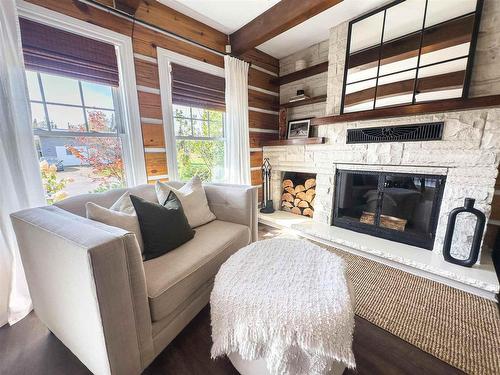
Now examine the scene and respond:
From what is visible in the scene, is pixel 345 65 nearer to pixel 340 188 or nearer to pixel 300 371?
pixel 340 188

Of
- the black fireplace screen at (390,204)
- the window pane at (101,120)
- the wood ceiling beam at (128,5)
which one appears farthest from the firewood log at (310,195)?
the wood ceiling beam at (128,5)

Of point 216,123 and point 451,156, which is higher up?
point 216,123

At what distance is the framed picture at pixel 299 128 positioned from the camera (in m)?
3.04

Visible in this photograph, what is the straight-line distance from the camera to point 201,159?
8.61 ft

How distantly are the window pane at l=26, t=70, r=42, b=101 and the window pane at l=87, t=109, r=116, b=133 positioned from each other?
1.01ft

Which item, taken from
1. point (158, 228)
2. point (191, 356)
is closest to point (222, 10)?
point (158, 228)

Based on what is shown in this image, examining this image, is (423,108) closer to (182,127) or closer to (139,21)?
(182,127)

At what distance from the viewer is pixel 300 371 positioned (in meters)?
0.79

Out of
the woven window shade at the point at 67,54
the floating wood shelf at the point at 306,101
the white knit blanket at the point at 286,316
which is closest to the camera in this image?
the white knit blanket at the point at 286,316

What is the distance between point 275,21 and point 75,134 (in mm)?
2115

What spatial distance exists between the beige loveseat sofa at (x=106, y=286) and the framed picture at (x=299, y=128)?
231 cm

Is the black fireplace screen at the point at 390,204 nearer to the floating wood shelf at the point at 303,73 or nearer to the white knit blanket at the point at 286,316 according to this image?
the floating wood shelf at the point at 303,73

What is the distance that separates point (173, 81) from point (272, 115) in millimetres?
1678

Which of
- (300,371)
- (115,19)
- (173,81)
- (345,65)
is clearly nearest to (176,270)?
(300,371)
